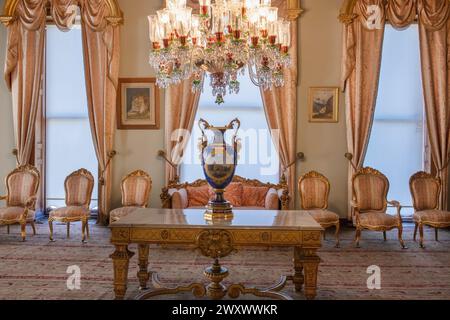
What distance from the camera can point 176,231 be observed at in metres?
3.26

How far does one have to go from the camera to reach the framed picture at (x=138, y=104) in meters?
6.57

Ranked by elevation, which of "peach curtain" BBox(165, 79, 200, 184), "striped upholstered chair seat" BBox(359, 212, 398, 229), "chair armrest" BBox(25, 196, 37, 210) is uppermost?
"peach curtain" BBox(165, 79, 200, 184)

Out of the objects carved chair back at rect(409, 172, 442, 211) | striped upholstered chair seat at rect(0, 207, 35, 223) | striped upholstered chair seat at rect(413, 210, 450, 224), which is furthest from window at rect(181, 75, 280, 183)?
striped upholstered chair seat at rect(0, 207, 35, 223)

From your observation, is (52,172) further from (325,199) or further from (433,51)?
(433,51)

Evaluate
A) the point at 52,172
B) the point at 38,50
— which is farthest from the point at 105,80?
the point at 52,172

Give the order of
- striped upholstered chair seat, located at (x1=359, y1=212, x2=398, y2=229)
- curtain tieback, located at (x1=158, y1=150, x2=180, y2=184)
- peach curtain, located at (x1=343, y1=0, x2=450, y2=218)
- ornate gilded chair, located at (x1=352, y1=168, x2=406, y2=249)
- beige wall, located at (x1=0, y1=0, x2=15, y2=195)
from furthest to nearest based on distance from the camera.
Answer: beige wall, located at (x1=0, y1=0, x2=15, y2=195) → curtain tieback, located at (x1=158, y1=150, x2=180, y2=184) → peach curtain, located at (x1=343, y1=0, x2=450, y2=218) → ornate gilded chair, located at (x1=352, y1=168, x2=406, y2=249) → striped upholstered chair seat, located at (x1=359, y1=212, x2=398, y2=229)

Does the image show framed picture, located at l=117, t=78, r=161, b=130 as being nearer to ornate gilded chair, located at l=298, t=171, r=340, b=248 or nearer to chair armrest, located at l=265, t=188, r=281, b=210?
chair armrest, located at l=265, t=188, r=281, b=210

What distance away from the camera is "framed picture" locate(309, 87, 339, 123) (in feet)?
21.1

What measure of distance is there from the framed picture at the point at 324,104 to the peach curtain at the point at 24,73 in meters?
→ 4.09

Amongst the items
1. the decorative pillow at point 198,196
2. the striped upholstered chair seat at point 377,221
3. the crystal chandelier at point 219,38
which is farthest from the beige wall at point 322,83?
the crystal chandelier at point 219,38

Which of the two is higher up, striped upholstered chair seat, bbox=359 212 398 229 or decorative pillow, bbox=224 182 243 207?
decorative pillow, bbox=224 182 243 207

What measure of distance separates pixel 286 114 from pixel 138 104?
219cm

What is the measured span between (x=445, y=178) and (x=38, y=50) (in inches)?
246

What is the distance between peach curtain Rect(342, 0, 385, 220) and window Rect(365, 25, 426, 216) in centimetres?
37
